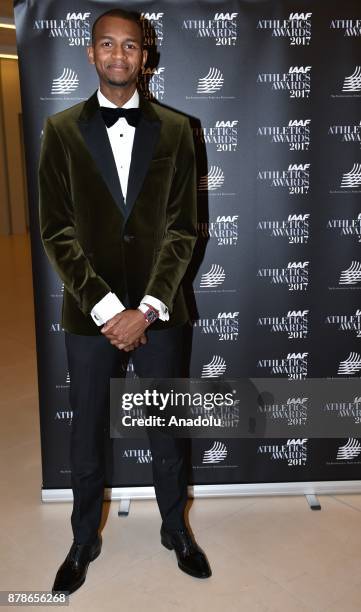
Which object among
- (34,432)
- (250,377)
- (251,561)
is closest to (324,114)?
(250,377)

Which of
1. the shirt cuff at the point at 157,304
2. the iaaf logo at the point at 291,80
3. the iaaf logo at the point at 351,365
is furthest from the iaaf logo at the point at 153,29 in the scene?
the iaaf logo at the point at 351,365

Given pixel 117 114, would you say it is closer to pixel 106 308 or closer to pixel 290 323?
pixel 106 308

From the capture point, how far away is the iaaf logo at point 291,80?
9.16ft

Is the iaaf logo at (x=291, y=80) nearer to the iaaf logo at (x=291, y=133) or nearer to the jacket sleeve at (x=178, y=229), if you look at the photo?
the iaaf logo at (x=291, y=133)

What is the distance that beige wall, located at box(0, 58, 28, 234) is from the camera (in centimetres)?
1288

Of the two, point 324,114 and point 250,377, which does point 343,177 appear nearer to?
point 324,114

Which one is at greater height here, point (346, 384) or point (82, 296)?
point (82, 296)

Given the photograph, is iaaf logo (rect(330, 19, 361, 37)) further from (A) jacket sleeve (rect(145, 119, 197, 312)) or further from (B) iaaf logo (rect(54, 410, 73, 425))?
(B) iaaf logo (rect(54, 410, 73, 425))

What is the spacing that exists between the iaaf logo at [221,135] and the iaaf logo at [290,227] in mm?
374

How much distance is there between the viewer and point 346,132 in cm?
287

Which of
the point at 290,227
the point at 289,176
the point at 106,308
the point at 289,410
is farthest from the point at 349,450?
the point at 106,308

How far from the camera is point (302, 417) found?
3158 mm

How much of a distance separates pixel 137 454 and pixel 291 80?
185 cm

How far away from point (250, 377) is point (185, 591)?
1.02 m
